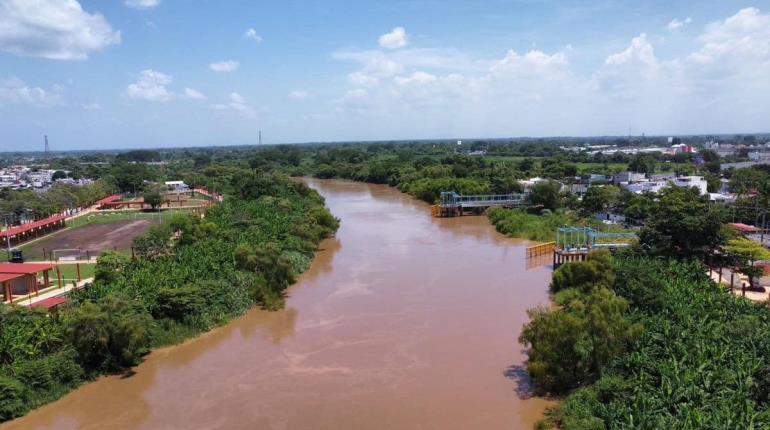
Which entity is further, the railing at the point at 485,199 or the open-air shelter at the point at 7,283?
A: the railing at the point at 485,199

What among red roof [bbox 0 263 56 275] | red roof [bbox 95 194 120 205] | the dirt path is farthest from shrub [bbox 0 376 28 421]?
red roof [bbox 95 194 120 205]

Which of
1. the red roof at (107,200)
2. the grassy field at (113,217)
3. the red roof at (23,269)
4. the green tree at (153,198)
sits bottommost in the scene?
the grassy field at (113,217)

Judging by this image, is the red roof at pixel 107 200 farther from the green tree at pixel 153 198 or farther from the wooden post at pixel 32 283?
the wooden post at pixel 32 283

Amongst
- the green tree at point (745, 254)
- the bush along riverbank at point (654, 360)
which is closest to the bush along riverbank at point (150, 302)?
the bush along riverbank at point (654, 360)

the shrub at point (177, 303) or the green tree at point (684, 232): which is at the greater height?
the green tree at point (684, 232)

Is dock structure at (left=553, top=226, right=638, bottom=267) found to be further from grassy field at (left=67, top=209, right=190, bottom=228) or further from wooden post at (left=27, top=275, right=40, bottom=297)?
grassy field at (left=67, top=209, right=190, bottom=228)

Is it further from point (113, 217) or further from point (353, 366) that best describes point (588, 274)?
point (113, 217)
